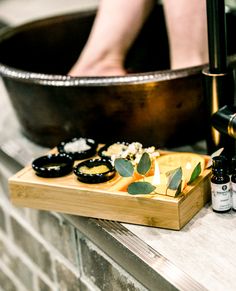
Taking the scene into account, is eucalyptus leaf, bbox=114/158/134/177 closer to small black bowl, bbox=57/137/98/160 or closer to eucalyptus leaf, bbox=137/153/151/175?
eucalyptus leaf, bbox=137/153/151/175

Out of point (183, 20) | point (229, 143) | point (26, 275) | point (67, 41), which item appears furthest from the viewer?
point (67, 41)

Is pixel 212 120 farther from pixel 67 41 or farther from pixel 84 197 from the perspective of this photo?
pixel 67 41

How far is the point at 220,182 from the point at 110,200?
202mm

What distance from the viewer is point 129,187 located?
1.06 metres

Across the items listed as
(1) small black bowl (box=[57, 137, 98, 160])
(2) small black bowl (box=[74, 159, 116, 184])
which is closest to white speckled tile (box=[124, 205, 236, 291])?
(2) small black bowl (box=[74, 159, 116, 184])

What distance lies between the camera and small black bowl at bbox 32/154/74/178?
3.86 ft

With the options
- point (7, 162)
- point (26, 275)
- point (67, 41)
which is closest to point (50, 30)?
point (67, 41)

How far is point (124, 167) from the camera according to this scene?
1.09m

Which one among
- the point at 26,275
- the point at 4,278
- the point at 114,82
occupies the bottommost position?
the point at 4,278

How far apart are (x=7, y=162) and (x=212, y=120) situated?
1.84 feet

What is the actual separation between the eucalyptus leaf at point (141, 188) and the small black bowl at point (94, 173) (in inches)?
3.3

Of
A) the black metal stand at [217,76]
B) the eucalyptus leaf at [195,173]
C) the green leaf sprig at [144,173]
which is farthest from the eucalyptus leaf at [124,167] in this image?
the black metal stand at [217,76]

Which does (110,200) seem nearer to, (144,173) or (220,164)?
(144,173)

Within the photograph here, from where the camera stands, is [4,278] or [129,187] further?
[4,278]
